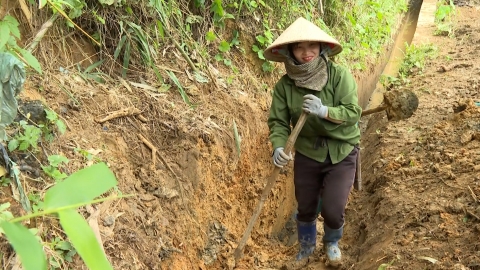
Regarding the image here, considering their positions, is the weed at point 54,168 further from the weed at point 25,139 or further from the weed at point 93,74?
the weed at point 93,74

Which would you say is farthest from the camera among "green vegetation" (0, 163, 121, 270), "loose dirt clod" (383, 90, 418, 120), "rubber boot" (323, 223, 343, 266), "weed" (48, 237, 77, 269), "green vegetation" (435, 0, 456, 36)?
"green vegetation" (435, 0, 456, 36)

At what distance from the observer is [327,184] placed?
3.59m

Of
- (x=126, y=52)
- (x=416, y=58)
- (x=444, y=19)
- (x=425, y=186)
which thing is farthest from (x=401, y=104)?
(x=444, y=19)

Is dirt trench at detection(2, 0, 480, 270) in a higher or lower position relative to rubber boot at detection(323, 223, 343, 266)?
higher

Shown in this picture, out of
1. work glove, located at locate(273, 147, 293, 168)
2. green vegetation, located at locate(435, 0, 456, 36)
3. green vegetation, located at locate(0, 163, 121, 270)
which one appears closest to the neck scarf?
work glove, located at locate(273, 147, 293, 168)

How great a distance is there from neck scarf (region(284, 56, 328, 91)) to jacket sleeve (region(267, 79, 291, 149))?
19cm

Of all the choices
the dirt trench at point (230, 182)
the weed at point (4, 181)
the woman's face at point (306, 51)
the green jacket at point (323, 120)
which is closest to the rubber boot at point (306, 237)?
the dirt trench at point (230, 182)

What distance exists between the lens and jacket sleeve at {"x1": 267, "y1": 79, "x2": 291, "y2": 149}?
354cm

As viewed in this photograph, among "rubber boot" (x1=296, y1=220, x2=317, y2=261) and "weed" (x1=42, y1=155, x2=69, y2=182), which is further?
"rubber boot" (x1=296, y1=220, x2=317, y2=261)

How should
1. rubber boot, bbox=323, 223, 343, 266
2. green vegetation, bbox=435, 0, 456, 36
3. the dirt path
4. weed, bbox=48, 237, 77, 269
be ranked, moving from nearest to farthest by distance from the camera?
weed, bbox=48, 237, 77, 269, the dirt path, rubber boot, bbox=323, 223, 343, 266, green vegetation, bbox=435, 0, 456, 36

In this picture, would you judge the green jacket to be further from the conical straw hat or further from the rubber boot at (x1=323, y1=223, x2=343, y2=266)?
the rubber boot at (x1=323, y1=223, x2=343, y2=266)

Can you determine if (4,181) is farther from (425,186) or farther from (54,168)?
(425,186)

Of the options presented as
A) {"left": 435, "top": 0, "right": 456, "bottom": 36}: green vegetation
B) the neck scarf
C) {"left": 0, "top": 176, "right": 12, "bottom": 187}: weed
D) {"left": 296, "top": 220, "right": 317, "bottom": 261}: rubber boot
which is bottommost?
{"left": 296, "top": 220, "right": 317, "bottom": 261}: rubber boot

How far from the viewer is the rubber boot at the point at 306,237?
3986 millimetres
